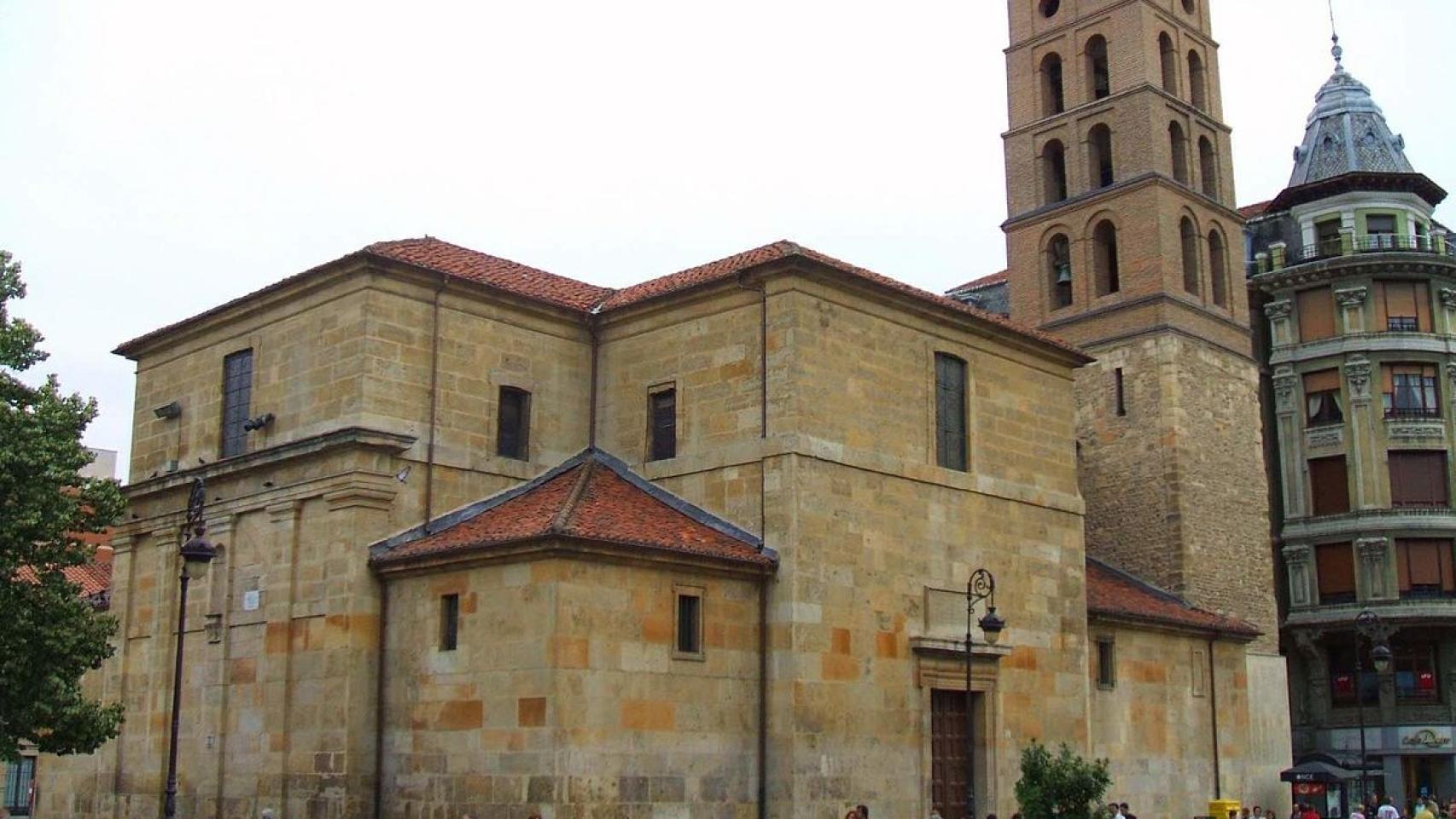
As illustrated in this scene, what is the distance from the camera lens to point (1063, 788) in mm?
20656

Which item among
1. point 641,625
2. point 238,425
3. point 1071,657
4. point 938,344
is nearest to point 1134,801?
point 1071,657

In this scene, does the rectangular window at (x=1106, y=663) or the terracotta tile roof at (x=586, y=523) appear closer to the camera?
the terracotta tile roof at (x=586, y=523)

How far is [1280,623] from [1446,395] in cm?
789

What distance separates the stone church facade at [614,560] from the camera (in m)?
22.4

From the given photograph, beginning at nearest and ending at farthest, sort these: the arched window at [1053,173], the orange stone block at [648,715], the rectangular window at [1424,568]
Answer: the orange stone block at [648,715]
the arched window at [1053,173]
the rectangular window at [1424,568]

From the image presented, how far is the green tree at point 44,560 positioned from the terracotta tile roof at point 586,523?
465 centimetres

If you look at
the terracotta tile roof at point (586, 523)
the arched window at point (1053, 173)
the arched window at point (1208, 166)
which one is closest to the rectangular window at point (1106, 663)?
the terracotta tile roof at point (586, 523)

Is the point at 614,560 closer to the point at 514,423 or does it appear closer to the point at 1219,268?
the point at 514,423

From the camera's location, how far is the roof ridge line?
21734 mm

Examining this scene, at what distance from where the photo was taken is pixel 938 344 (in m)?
27.0

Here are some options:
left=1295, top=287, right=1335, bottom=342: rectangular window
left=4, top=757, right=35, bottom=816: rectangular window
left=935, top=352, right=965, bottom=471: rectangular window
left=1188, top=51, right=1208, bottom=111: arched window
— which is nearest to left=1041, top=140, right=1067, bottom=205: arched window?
left=1188, top=51, right=1208, bottom=111: arched window

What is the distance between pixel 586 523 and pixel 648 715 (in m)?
2.88

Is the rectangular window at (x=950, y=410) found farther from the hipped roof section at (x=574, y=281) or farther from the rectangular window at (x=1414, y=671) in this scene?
the rectangular window at (x=1414, y=671)

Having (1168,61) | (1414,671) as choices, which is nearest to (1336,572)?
(1414,671)
